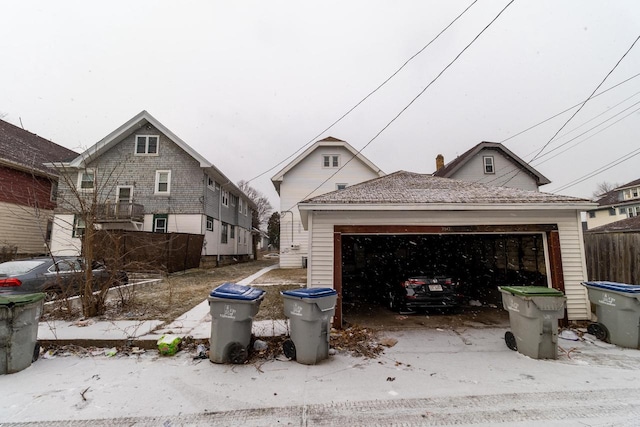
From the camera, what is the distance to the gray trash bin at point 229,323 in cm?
432

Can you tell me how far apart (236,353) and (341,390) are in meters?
1.58

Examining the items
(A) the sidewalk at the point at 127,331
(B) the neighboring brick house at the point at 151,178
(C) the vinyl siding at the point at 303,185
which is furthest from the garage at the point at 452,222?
(B) the neighboring brick house at the point at 151,178

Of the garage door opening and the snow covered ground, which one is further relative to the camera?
the garage door opening

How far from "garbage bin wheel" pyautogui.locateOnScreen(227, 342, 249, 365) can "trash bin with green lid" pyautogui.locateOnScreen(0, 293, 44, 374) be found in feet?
8.68

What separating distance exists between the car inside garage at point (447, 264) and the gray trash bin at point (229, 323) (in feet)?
11.9

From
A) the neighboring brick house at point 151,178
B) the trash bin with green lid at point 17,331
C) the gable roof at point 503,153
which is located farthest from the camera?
the gable roof at point 503,153

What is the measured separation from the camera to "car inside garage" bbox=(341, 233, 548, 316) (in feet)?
27.9

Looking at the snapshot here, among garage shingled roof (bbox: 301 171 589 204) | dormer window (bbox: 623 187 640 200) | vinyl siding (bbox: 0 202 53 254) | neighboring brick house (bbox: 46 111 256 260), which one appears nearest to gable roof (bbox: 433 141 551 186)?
garage shingled roof (bbox: 301 171 589 204)

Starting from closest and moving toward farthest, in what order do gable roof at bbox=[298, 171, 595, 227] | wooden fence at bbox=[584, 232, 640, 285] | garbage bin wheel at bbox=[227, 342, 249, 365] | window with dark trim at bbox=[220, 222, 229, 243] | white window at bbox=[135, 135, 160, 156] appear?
garbage bin wheel at bbox=[227, 342, 249, 365], gable roof at bbox=[298, 171, 595, 227], wooden fence at bbox=[584, 232, 640, 285], white window at bbox=[135, 135, 160, 156], window with dark trim at bbox=[220, 222, 229, 243]

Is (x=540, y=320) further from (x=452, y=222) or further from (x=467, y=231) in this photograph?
→ (x=452, y=222)

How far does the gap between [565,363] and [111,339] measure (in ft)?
22.4

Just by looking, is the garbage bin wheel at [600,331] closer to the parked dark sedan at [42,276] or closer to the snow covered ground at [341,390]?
the snow covered ground at [341,390]

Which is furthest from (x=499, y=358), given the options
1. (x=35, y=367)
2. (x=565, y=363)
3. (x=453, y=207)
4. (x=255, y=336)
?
(x=35, y=367)

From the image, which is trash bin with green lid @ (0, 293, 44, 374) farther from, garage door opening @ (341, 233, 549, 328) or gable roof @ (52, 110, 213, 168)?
gable roof @ (52, 110, 213, 168)
